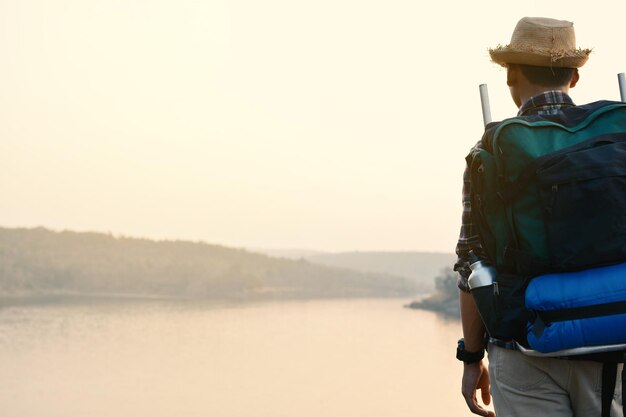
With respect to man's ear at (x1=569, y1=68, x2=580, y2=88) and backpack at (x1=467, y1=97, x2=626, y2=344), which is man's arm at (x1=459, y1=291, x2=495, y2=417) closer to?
backpack at (x1=467, y1=97, x2=626, y2=344)

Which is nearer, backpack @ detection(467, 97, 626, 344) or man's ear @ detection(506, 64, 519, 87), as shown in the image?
backpack @ detection(467, 97, 626, 344)

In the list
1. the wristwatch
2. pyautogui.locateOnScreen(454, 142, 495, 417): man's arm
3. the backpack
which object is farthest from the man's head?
the wristwatch

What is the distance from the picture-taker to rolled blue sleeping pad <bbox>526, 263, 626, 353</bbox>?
1.41 meters

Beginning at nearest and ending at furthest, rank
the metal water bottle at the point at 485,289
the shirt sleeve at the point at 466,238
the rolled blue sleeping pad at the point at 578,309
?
the rolled blue sleeping pad at the point at 578,309 < the metal water bottle at the point at 485,289 < the shirt sleeve at the point at 466,238

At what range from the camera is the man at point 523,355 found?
1.53 metres

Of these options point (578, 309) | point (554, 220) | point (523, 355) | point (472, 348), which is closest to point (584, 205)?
point (554, 220)

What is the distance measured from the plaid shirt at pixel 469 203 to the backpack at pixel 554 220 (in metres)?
0.07

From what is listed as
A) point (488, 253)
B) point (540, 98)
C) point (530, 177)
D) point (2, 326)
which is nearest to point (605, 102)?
point (540, 98)

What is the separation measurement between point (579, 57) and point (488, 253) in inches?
17.8

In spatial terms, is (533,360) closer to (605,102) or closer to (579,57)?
(605,102)

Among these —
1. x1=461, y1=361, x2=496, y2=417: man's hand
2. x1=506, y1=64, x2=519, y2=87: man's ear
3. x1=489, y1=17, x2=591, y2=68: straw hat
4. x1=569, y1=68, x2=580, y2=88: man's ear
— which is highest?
x1=489, y1=17, x2=591, y2=68: straw hat

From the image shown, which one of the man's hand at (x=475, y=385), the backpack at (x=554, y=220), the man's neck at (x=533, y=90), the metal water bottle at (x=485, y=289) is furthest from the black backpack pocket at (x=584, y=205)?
the man's hand at (x=475, y=385)

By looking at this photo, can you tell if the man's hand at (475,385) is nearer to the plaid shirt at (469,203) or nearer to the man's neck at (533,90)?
the plaid shirt at (469,203)

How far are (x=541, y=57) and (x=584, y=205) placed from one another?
0.37 metres
